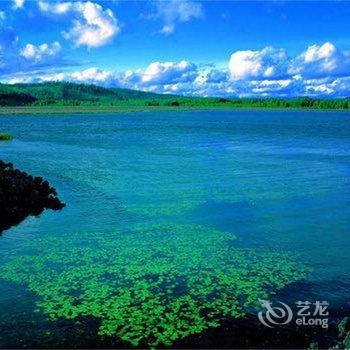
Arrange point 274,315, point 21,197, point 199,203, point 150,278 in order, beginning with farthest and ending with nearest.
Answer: point 199,203 → point 21,197 → point 150,278 → point 274,315

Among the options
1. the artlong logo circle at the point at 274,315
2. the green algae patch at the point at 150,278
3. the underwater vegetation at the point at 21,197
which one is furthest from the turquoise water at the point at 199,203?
the artlong logo circle at the point at 274,315

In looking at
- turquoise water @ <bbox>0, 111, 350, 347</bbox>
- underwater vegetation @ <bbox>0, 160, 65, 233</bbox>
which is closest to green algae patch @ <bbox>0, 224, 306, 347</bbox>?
turquoise water @ <bbox>0, 111, 350, 347</bbox>

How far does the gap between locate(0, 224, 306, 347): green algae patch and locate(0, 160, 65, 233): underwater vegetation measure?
15.4 ft

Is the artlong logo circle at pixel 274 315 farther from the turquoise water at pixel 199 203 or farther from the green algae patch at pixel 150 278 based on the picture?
the turquoise water at pixel 199 203

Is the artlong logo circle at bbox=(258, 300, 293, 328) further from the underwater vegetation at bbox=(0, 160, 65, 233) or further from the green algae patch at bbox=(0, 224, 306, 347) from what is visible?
the underwater vegetation at bbox=(0, 160, 65, 233)

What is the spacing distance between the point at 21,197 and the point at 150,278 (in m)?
14.0

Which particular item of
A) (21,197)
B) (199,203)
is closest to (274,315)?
(199,203)

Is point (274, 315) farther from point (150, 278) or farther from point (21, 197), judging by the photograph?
point (21, 197)

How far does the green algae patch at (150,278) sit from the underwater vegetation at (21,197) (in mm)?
4695

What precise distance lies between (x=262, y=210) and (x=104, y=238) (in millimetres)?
9595

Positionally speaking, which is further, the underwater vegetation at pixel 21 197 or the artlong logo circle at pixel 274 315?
the underwater vegetation at pixel 21 197

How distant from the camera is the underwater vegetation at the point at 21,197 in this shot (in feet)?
85.7

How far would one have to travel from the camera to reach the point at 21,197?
2855 cm

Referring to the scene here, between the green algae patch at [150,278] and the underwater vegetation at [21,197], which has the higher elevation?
the underwater vegetation at [21,197]
